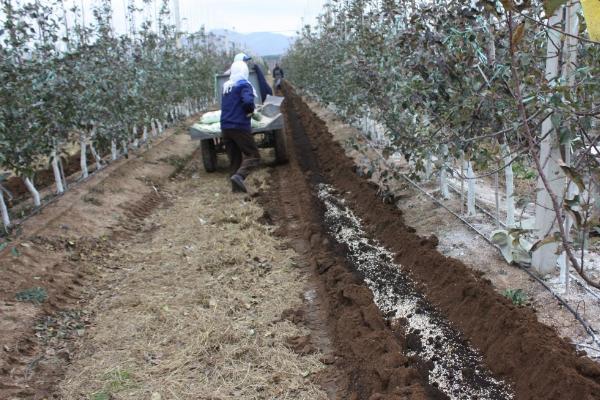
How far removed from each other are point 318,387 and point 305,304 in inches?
45.3

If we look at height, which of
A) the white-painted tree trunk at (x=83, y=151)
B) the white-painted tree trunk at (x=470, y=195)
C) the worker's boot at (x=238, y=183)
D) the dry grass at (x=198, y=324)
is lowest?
the dry grass at (x=198, y=324)

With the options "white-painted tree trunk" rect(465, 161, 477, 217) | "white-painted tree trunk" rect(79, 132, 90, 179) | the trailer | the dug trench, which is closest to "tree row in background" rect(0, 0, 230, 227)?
"white-painted tree trunk" rect(79, 132, 90, 179)

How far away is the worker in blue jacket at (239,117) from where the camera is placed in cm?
777

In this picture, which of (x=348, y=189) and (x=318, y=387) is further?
(x=348, y=189)

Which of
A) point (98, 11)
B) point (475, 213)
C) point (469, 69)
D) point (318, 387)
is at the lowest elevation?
point (318, 387)

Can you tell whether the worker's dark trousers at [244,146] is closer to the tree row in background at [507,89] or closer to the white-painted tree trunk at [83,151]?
the white-painted tree trunk at [83,151]

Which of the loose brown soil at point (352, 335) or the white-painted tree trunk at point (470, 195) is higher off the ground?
the white-painted tree trunk at point (470, 195)

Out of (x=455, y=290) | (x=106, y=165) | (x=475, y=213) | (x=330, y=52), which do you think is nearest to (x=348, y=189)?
(x=475, y=213)

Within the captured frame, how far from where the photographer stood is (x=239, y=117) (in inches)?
308

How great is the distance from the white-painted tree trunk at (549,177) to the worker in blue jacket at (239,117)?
4.71 m

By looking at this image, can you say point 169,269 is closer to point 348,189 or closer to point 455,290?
point 455,290

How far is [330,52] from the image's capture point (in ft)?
42.7

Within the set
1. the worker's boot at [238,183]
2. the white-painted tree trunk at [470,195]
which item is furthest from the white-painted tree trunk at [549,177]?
the worker's boot at [238,183]

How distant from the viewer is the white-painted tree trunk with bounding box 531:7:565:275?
11.7 ft
